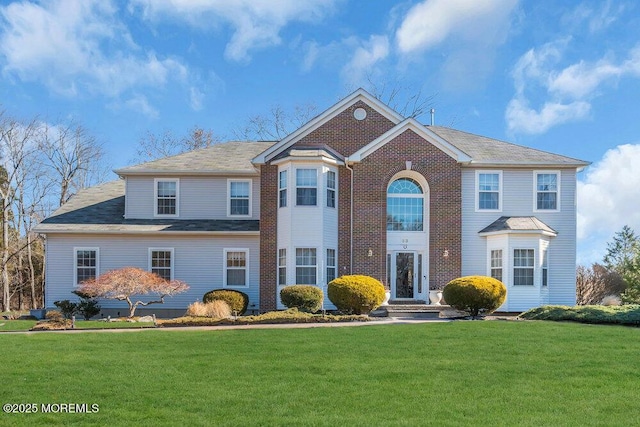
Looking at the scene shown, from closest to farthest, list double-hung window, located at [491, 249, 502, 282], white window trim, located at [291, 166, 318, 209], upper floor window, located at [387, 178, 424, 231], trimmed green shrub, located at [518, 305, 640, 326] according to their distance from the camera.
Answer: trimmed green shrub, located at [518, 305, 640, 326] < white window trim, located at [291, 166, 318, 209] < double-hung window, located at [491, 249, 502, 282] < upper floor window, located at [387, 178, 424, 231]

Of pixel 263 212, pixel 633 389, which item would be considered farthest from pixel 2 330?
pixel 633 389

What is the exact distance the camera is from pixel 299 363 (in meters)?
12.1

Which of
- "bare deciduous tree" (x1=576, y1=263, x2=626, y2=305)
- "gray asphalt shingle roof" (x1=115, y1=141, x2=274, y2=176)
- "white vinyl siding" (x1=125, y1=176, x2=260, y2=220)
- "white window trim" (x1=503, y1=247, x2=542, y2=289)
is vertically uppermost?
"gray asphalt shingle roof" (x1=115, y1=141, x2=274, y2=176)

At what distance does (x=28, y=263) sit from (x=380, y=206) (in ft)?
92.6

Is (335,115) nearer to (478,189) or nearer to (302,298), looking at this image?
(478,189)

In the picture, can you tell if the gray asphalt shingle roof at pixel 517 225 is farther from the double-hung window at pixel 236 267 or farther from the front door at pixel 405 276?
the double-hung window at pixel 236 267

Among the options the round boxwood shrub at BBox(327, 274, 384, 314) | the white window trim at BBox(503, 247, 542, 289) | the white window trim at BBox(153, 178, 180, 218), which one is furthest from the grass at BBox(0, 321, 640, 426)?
the white window trim at BBox(153, 178, 180, 218)

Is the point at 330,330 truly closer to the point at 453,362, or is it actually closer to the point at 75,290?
the point at 453,362

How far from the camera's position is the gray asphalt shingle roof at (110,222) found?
86.3 feet

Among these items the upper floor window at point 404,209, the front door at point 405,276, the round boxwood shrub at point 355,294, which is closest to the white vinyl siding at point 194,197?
the upper floor window at point 404,209

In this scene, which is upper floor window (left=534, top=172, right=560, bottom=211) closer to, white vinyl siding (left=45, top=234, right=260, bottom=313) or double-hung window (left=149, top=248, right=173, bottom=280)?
white vinyl siding (left=45, top=234, right=260, bottom=313)

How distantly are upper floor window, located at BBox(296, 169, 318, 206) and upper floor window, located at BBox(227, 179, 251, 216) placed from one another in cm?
349

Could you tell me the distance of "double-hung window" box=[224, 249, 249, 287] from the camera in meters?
26.6

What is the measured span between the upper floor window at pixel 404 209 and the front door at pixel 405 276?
113 cm
